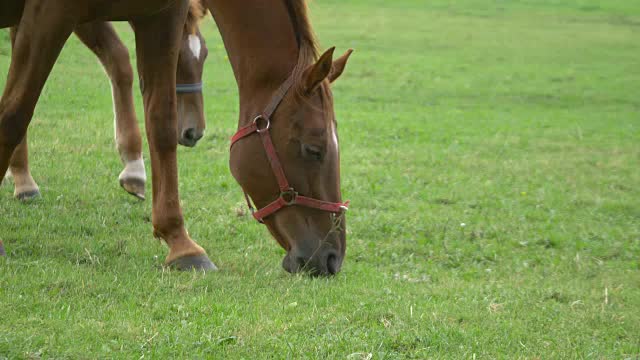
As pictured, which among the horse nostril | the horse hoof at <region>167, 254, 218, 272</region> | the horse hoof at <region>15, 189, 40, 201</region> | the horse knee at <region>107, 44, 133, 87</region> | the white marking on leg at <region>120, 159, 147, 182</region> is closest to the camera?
the horse hoof at <region>167, 254, 218, 272</region>

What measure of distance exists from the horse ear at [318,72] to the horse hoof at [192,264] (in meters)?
1.16

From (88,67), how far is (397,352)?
38.3 ft

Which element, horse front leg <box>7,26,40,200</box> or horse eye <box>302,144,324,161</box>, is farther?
horse front leg <box>7,26,40,200</box>

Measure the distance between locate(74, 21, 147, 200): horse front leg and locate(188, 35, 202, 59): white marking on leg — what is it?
75 cm

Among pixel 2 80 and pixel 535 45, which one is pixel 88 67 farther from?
pixel 535 45

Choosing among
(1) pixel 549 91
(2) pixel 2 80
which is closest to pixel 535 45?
(1) pixel 549 91

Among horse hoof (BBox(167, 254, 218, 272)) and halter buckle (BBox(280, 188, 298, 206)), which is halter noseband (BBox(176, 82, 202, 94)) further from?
halter buckle (BBox(280, 188, 298, 206))

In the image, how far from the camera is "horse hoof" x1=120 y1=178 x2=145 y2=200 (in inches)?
267

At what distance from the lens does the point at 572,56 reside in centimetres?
2027

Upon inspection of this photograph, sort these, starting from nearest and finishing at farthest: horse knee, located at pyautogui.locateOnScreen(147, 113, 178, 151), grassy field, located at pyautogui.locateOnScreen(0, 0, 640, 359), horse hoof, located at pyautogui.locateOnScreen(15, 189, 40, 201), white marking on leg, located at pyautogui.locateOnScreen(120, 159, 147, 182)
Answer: grassy field, located at pyautogui.locateOnScreen(0, 0, 640, 359), horse knee, located at pyautogui.locateOnScreen(147, 113, 178, 151), horse hoof, located at pyautogui.locateOnScreen(15, 189, 40, 201), white marking on leg, located at pyautogui.locateOnScreen(120, 159, 147, 182)

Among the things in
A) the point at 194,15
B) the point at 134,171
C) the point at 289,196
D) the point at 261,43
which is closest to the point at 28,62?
the point at 261,43

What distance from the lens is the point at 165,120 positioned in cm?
542

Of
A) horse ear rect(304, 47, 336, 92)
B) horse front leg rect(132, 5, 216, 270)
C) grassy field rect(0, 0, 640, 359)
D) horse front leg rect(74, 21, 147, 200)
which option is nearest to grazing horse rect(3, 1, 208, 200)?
horse front leg rect(74, 21, 147, 200)

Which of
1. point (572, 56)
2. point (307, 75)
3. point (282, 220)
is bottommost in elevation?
point (572, 56)
